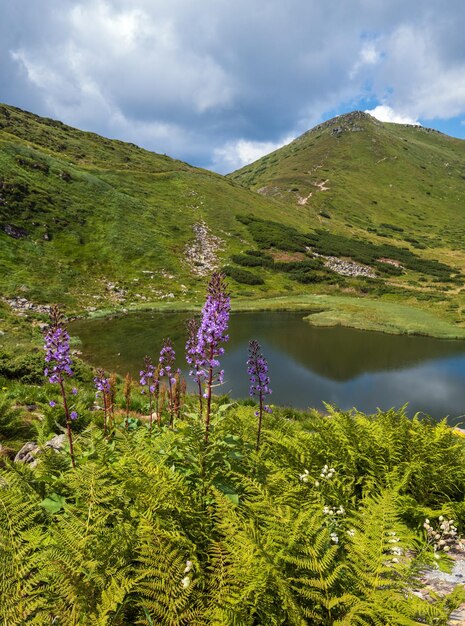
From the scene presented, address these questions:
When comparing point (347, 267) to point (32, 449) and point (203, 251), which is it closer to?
point (203, 251)

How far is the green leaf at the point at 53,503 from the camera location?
375 centimetres

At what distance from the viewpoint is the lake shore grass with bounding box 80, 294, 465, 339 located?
134 feet

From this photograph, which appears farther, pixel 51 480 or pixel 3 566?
pixel 51 480

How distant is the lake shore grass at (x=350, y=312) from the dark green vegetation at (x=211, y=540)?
1474 inches

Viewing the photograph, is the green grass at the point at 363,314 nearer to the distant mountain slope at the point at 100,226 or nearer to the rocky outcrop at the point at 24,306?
the distant mountain slope at the point at 100,226

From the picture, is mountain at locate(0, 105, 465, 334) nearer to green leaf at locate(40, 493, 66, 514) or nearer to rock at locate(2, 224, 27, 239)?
rock at locate(2, 224, 27, 239)

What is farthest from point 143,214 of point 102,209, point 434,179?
point 434,179

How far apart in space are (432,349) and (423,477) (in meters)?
33.6

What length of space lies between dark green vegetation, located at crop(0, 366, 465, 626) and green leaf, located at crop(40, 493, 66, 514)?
3 centimetres

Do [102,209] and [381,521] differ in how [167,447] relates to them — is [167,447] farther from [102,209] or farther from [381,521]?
[102,209]

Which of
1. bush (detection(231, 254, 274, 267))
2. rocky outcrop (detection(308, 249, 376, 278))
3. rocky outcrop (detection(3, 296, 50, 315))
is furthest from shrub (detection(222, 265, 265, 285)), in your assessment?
rocky outcrop (detection(3, 296, 50, 315))

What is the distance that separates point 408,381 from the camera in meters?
24.8

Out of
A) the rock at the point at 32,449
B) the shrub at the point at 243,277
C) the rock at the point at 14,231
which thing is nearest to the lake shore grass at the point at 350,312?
the shrub at the point at 243,277

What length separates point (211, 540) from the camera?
9.78 ft
